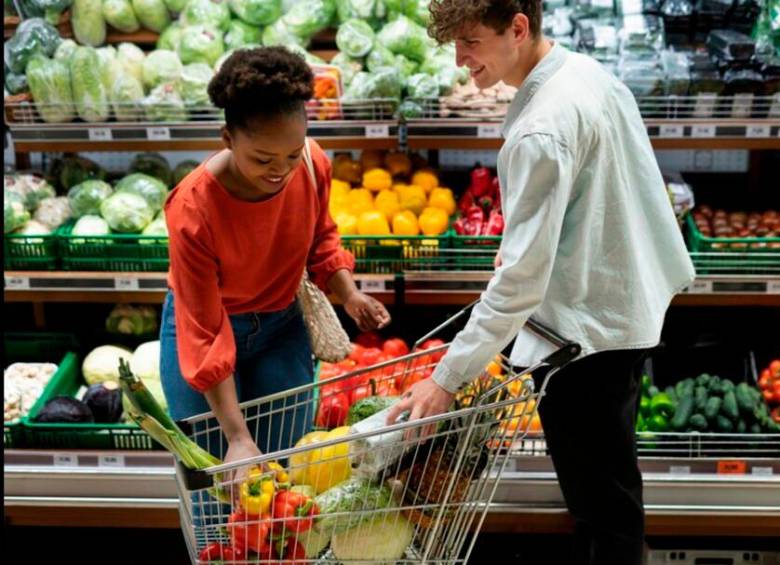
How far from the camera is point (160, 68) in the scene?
3.42 m

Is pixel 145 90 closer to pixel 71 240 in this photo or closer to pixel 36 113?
pixel 36 113

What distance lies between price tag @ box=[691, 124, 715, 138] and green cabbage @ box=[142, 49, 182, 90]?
1684 mm

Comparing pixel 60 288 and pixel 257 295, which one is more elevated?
pixel 257 295

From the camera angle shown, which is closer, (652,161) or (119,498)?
(652,161)

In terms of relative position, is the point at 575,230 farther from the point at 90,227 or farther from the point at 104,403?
the point at 90,227

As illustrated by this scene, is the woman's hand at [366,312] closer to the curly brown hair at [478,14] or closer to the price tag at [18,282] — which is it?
the curly brown hair at [478,14]

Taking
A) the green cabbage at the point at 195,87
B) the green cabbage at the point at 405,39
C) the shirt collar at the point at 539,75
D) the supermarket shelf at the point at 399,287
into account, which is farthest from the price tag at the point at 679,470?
the green cabbage at the point at 195,87

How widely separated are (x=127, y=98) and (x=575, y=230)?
6.32ft

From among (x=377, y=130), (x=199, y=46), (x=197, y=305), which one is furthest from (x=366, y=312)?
(x=199, y=46)

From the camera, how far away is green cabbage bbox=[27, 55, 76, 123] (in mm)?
3256

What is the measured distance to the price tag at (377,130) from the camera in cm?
315

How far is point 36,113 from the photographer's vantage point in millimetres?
3332

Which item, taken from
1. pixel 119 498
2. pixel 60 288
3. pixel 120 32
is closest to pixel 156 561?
pixel 119 498

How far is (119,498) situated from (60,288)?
71 cm
